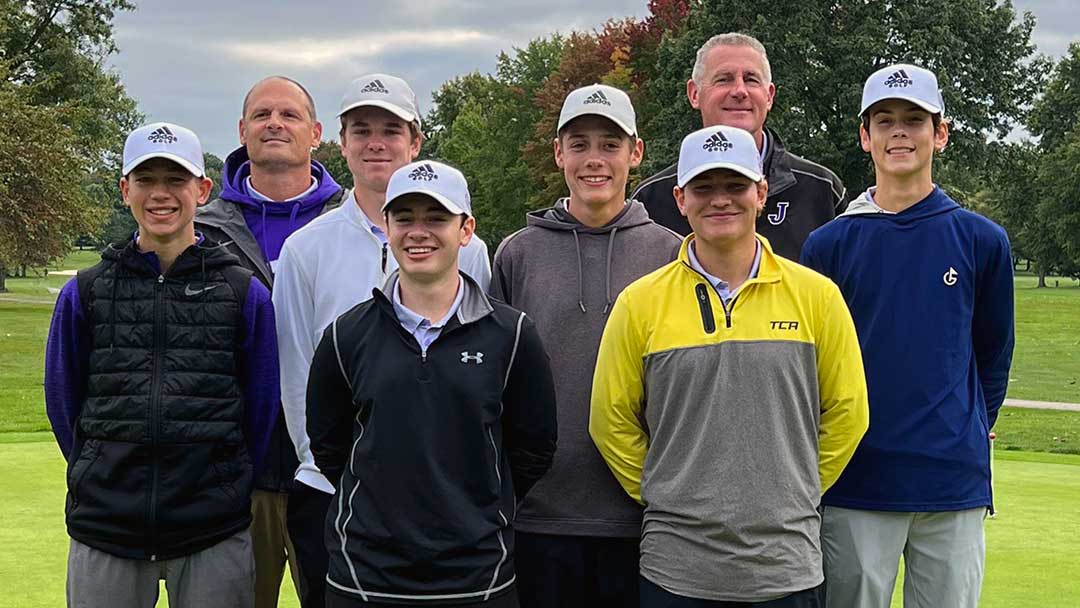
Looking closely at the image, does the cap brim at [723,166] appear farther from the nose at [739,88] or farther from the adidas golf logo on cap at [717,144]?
the nose at [739,88]

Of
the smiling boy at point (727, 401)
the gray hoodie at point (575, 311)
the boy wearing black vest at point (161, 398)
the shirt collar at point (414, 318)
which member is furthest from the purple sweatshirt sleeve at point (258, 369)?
the smiling boy at point (727, 401)

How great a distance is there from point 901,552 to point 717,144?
A: 1.60 metres

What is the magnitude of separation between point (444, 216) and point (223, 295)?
2.97 ft

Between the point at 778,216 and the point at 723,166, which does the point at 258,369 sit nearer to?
the point at 723,166

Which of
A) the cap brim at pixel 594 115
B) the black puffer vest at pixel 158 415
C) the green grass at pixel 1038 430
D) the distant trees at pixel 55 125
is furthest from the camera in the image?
Result: the distant trees at pixel 55 125

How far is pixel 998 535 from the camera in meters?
6.68

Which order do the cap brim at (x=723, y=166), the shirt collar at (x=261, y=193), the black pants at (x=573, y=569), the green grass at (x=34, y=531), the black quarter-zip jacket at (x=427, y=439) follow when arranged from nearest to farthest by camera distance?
the black quarter-zip jacket at (x=427, y=439) → the cap brim at (x=723, y=166) → the black pants at (x=573, y=569) → the shirt collar at (x=261, y=193) → the green grass at (x=34, y=531)

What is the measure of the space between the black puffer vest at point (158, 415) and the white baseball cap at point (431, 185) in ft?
2.63

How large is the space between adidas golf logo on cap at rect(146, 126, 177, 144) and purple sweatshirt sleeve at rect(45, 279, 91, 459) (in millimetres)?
574


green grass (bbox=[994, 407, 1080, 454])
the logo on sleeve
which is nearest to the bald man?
the logo on sleeve

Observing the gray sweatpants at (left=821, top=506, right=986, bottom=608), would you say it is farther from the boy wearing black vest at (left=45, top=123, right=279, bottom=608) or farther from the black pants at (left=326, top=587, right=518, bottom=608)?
the boy wearing black vest at (left=45, top=123, right=279, bottom=608)

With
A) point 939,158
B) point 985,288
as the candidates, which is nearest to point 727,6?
point 939,158

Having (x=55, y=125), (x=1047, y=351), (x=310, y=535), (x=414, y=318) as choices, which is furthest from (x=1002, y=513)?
(x=55, y=125)

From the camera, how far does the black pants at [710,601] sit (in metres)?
3.38
